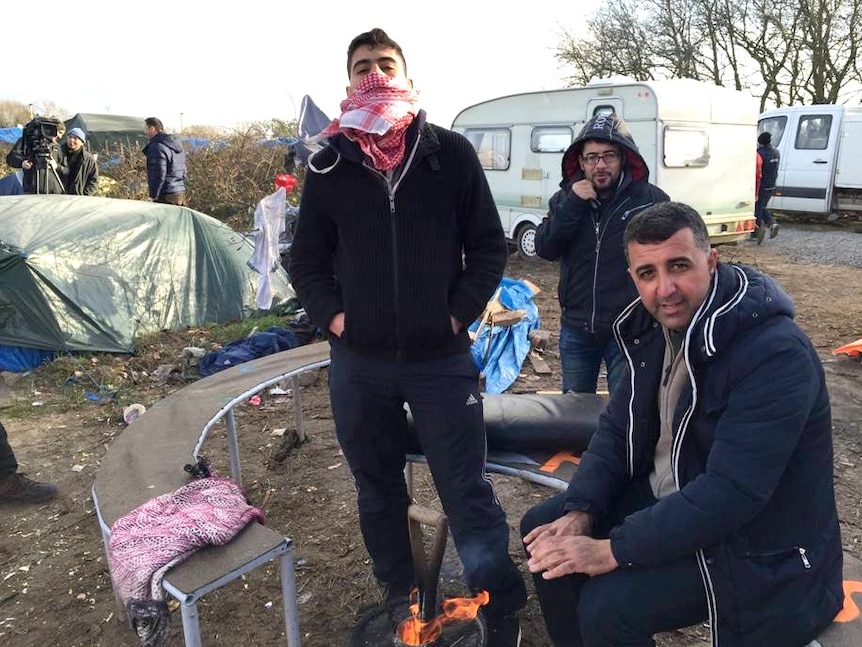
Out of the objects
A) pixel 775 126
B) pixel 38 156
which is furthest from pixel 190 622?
pixel 775 126

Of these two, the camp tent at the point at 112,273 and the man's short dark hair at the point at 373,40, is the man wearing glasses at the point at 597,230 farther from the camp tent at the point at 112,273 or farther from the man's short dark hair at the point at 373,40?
the camp tent at the point at 112,273

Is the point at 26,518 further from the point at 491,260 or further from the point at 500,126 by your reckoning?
the point at 500,126

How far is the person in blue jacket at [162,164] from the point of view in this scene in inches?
347

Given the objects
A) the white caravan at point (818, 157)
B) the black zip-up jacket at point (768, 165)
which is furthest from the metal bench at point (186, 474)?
the white caravan at point (818, 157)

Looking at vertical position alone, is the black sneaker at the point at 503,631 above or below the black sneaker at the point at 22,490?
above

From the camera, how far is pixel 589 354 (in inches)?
125

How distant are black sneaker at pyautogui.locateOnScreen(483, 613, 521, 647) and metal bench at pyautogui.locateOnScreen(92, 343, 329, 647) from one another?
2.15 ft

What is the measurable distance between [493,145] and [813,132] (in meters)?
7.30

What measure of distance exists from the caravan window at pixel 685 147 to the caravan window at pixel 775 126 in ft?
18.4

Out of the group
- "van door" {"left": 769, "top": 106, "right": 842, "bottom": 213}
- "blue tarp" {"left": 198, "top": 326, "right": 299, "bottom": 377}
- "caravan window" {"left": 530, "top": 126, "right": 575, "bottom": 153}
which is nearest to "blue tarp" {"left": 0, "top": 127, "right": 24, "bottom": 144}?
"caravan window" {"left": 530, "top": 126, "right": 575, "bottom": 153}

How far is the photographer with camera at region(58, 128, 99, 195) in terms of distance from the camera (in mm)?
8133

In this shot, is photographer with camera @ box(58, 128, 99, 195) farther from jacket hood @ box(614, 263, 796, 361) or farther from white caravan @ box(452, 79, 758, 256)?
jacket hood @ box(614, 263, 796, 361)

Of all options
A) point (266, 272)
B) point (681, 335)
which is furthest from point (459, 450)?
point (266, 272)

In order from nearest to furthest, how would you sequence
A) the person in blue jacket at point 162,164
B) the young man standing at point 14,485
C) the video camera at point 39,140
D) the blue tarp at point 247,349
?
the young man standing at point 14,485 < the blue tarp at point 247,349 < the video camera at point 39,140 < the person in blue jacket at point 162,164
